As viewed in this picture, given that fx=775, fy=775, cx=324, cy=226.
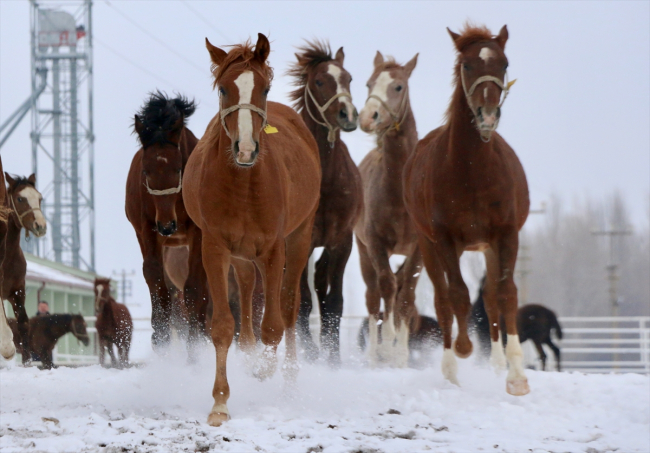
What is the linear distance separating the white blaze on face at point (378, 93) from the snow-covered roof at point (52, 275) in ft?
37.7

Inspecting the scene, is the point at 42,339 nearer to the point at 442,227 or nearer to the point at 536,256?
the point at 442,227

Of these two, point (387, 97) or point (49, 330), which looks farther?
point (49, 330)

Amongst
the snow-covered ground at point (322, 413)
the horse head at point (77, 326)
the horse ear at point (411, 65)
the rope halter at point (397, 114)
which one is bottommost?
the snow-covered ground at point (322, 413)

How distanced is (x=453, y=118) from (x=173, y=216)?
2.74 meters

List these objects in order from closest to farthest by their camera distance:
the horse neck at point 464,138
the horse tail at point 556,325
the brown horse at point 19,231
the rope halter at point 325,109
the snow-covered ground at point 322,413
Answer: the snow-covered ground at point 322,413, the horse neck at point 464,138, the rope halter at point 325,109, the brown horse at point 19,231, the horse tail at point 556,325

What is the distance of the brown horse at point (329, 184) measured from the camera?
8.45 m

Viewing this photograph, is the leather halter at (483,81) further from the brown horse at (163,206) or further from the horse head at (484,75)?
the brown horse at (163,206)

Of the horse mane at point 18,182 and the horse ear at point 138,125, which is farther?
the horse mane at point 18,182

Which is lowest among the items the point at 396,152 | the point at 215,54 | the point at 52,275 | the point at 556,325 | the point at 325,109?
the point at 556,325

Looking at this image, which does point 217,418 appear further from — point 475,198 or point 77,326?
point 77,326

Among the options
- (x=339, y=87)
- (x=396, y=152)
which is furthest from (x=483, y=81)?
(x=396, y=152)

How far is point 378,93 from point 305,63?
92 centimetres

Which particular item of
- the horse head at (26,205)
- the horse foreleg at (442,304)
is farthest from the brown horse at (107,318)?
the horse foreleg at (442,304)

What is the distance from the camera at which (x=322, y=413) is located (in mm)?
5773
